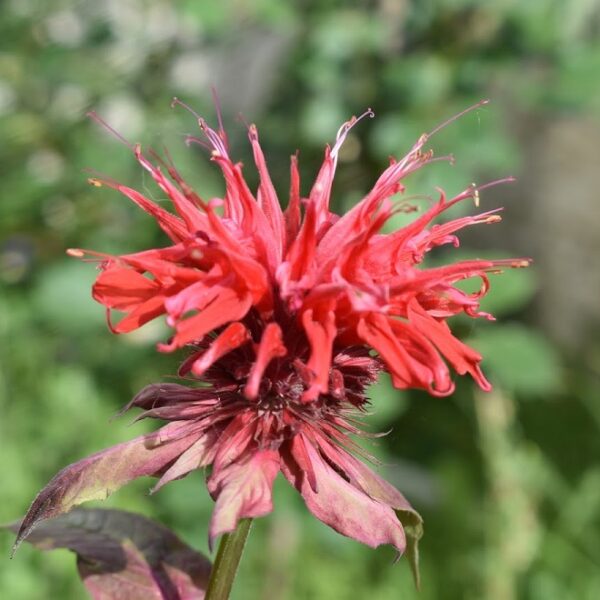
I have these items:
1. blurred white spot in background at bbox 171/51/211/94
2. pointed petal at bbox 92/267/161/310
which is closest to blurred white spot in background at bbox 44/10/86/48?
blurred white spot in background at bbox 171/51/211/94

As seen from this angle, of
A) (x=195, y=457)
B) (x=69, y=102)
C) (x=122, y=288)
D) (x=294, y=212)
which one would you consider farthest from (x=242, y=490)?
(x=69, y=102)

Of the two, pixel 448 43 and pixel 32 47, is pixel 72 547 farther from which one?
pixel 32 47

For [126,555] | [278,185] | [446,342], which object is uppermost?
[446,342]

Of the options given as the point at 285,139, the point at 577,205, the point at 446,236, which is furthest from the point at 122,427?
the point at 577,205

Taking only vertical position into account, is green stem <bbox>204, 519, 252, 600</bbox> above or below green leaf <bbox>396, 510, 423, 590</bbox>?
above

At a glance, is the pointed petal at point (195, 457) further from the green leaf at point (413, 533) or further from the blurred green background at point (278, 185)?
the blurred green background at point (278, 185)

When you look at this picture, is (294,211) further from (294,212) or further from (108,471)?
(108,471)

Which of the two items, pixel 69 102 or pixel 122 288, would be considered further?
pixel 69 102

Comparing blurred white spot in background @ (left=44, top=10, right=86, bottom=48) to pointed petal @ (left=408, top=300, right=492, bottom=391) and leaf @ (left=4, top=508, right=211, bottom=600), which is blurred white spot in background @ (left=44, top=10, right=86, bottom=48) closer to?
leaf @ (left=4, top=508, right=211, bottom=600)
